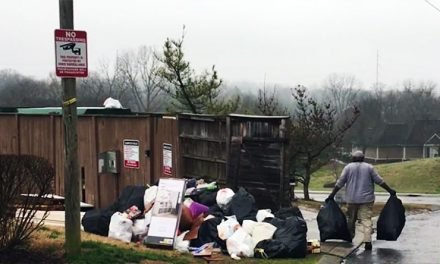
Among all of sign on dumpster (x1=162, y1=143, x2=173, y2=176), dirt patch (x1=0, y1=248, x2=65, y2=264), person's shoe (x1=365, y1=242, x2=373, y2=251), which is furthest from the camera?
sign on dumpster (x1=162, y1=143, x2=173, y2=176)

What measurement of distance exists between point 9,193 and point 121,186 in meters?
6.96

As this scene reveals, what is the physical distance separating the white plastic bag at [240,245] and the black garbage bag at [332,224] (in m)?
2.02

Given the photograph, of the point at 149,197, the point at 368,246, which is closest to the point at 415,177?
the point at 368,246

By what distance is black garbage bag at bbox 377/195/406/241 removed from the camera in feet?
35.7

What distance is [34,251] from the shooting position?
782 centimetres

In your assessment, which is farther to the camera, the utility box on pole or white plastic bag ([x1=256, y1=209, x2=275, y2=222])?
white plastic bag ([x1=256, y1=209, x2=275, y2=222])

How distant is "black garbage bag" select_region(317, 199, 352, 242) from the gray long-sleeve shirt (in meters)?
0.33

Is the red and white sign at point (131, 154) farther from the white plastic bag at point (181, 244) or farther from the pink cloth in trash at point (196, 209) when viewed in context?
the white plastic bag at point (181, 244)

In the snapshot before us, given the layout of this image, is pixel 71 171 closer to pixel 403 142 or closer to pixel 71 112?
pixel 71 112

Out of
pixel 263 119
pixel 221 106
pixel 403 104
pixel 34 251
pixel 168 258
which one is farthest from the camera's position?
pixel 403 104

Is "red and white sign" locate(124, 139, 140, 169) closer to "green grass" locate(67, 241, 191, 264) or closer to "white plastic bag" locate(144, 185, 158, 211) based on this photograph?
"white plastic bag" locate(144, 185, 158, 211)

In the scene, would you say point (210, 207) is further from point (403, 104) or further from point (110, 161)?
point (403, 104)

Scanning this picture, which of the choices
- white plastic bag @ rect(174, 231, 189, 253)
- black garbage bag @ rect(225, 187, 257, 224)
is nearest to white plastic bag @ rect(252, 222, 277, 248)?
black garbage bag @ rect(225, 187, 257, 224)

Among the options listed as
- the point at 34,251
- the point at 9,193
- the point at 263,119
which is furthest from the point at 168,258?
the point at 263,119
